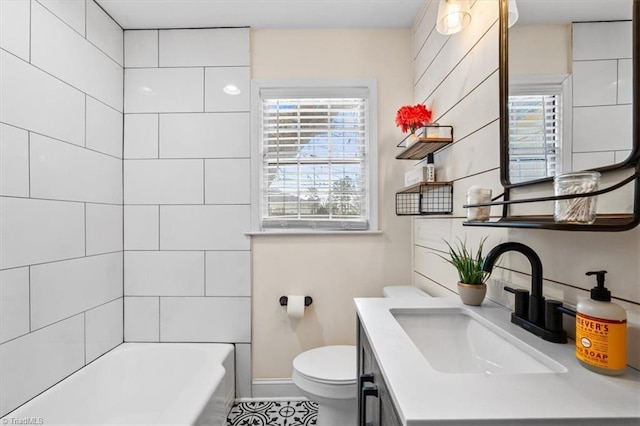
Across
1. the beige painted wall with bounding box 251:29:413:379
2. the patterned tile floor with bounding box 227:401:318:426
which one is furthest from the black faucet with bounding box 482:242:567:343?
the patterned tile floor with bounding box 227:401:318:426

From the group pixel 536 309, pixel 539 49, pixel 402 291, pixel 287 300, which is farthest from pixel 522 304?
pixel 287 300

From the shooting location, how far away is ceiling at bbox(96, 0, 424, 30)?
1.88m

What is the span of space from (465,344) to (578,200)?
59cm

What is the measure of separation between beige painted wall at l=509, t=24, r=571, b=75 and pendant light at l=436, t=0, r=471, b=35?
333 mm

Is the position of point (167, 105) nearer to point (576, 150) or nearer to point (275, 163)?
point (275, 163)

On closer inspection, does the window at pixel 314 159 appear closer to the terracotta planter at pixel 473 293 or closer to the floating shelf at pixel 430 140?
the floating shelf at pixel 430 140

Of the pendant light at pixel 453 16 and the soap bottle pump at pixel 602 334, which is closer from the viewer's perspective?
the soap bottle pump at pixel 602 334

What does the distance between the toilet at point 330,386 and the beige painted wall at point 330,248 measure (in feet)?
1.27

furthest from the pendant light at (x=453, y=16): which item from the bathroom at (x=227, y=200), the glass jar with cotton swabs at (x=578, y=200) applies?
the glass jar with cotton swabs at (x=578, y=200)

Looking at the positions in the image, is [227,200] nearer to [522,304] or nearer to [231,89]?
[231,89]

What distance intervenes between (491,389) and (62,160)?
202 centimetres

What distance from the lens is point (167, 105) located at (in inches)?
83.9

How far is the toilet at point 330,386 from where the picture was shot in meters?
1.55

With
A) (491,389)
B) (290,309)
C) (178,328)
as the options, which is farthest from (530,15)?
(178,328)
